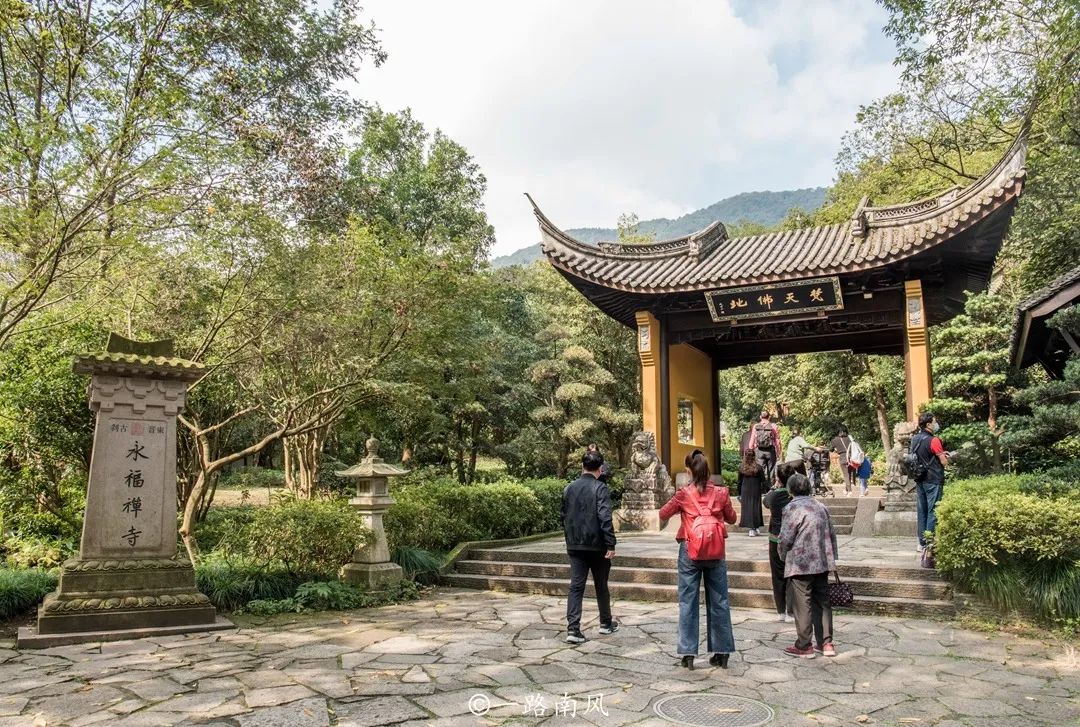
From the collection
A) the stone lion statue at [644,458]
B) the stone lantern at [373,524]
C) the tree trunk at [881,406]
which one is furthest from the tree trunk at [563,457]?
the stone lantern at [373,524]

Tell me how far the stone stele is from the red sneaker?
491 cm

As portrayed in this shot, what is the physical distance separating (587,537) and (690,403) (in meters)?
10.3

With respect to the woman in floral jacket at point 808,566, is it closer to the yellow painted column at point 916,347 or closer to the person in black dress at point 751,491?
the person in black dress at point 751,491

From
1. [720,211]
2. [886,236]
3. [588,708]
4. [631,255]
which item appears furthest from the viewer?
[720,211]

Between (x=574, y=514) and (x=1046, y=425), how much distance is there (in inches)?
208

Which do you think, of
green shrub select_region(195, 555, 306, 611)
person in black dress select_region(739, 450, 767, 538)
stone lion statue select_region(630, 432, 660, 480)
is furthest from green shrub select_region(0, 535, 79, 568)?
person in black dress select_region(739, 450, 767, 538)

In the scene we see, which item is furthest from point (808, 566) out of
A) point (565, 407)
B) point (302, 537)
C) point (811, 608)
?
point (565, 407)

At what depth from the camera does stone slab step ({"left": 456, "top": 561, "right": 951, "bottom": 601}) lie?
697cm

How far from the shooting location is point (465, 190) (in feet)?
84.2

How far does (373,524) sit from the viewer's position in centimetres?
835

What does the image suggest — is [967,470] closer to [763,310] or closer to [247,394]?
[763,310]

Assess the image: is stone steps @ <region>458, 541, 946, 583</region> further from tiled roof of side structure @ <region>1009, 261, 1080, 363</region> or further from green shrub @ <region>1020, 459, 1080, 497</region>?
tiled roof of side structure @ <region>1009, 261, 1080, 363</region>

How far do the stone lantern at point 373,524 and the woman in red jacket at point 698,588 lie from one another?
4134 millimetres

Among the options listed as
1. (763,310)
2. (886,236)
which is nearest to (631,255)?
(763,310)
